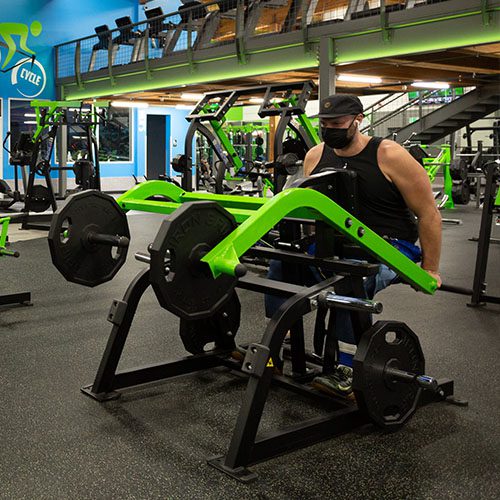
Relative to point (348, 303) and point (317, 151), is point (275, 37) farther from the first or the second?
point (348, 303)

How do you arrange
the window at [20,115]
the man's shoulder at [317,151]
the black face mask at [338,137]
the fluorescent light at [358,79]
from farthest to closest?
1. the window at [20,115]
2. the fluorescent light at [358,79]
3. the man's shoulder at [317,151]
4. the black face mask at [338,137]

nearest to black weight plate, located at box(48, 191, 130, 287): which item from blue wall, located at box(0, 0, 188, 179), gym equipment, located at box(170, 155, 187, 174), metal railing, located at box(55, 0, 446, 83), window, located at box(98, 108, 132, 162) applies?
gym equipment, located at box(170, 155, 187, 174)

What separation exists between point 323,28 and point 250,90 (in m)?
1.95

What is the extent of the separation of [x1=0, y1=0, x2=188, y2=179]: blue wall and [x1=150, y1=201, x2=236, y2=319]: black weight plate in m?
→ 12.8

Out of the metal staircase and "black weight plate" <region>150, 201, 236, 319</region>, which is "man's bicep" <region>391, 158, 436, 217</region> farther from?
the metal staircase

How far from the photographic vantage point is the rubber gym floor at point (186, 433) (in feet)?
7.23

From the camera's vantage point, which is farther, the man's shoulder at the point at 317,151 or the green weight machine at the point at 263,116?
the green weight machine at the point at 263,116

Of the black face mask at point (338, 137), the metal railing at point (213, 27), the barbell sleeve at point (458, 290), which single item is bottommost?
the barbell sleeve at point (458, 290)

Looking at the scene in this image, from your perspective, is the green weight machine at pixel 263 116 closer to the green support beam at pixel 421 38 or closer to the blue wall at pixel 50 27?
the green support beam at pixel 421 38

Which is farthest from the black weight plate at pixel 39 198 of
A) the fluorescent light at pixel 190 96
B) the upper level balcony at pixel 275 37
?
the fluorescent light at pixel 190 96

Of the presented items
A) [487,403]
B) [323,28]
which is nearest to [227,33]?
[323,28]

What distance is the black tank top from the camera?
9.20 feet

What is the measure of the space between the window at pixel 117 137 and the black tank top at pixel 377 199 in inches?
571

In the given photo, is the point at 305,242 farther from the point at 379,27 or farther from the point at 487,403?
the point at 379,27
